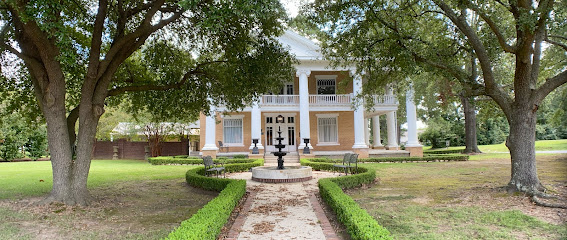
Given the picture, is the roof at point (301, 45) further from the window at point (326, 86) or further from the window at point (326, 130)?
the window at point (326, 130)

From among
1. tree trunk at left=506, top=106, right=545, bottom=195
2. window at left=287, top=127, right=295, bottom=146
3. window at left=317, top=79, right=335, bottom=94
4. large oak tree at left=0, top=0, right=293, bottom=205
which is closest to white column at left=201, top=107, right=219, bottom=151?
window at left=287, top=127, right=295, bottom=146

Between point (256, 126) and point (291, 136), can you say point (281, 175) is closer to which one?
point (256, 126)

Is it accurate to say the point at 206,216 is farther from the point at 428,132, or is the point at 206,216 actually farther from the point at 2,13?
the point at 428,132

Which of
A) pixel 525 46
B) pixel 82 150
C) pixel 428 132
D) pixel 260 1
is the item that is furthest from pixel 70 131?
pixel 428 132

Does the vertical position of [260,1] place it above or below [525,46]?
above

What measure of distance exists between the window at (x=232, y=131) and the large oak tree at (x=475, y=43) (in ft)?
48.1

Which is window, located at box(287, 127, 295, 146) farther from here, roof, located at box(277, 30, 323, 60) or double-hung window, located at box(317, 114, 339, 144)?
roof, located at box(277, 30, 323, 60)

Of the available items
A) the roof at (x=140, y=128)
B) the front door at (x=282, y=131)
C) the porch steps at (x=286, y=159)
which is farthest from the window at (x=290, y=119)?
the roof at (x=140, y=128)

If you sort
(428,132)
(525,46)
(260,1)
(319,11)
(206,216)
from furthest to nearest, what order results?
(428,132) < (319,11) < (525,46) < (260,1) < (206,216)

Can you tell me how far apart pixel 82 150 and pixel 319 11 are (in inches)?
278

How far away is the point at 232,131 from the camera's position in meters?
24.7

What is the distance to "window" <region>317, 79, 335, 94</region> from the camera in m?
25.1

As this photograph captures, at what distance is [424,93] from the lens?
25.3m

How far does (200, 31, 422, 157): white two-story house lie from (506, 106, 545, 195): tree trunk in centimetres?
1411
